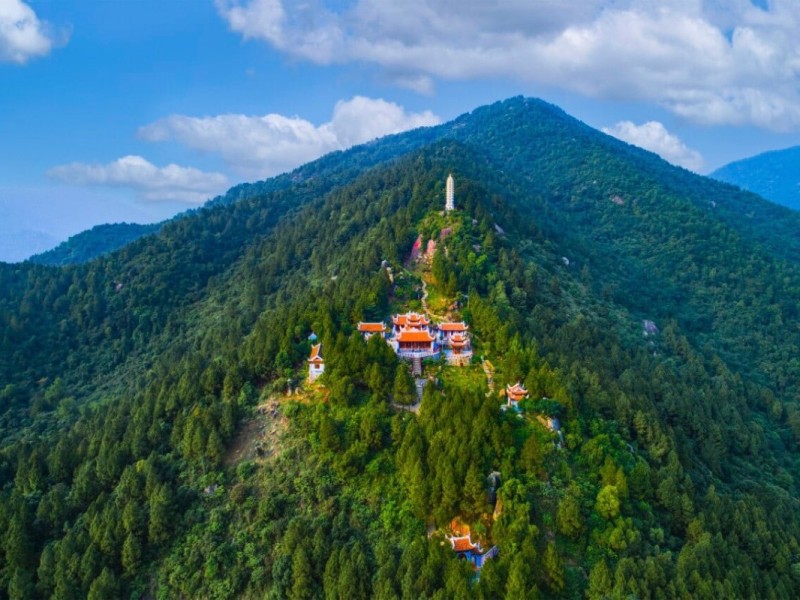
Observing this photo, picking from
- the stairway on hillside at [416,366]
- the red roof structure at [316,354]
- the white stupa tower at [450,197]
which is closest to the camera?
the red roof structure at [316,354]

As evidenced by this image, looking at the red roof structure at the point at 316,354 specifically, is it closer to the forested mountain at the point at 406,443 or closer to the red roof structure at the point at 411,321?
the forested mountain at the point at 406,443

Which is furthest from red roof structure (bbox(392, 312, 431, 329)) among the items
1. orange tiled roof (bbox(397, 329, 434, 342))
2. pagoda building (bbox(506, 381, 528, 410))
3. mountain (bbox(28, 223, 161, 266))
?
mountain (bbox(28, 223, 161, 266))

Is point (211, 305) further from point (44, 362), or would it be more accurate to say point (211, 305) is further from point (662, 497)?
point (662, 497)

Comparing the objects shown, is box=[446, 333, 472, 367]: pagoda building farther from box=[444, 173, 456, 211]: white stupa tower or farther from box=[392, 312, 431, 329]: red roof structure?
box=[444, 173, 456, 211]: white stupa tower

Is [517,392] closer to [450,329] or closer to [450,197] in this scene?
[450,329]

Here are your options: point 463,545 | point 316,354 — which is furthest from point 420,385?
point 463,545

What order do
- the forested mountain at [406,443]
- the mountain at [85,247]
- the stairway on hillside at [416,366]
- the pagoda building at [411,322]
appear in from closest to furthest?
1. the forested mountain at [406,443]
2. the stairway on hillside at [416,366]
3. the pagoda building at [411,322]
4. the mountain at [85,247]

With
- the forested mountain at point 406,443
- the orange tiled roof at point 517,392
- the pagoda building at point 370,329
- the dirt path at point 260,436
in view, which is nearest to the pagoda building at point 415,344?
the forested mountain at point 406,443
